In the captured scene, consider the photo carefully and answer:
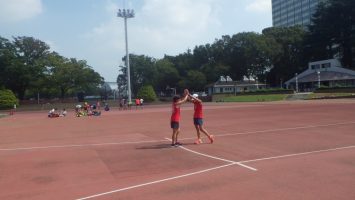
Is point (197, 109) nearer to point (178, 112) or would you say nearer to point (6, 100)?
point (178, 112)

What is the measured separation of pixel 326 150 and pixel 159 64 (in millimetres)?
100222

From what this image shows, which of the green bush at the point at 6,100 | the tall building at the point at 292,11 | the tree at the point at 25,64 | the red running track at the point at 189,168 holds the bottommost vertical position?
the red running track at the point at 189,168

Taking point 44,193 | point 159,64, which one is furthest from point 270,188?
point 159,64

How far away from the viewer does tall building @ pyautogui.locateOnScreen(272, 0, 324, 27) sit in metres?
157

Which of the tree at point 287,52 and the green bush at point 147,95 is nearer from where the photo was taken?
the green bush at point 147,95

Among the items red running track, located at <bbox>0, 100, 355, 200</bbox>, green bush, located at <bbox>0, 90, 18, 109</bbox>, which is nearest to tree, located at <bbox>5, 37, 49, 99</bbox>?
green bush, located at <bbox>0, 90, 18, 109</bbox>

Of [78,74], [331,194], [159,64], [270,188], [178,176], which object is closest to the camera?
[331,194]

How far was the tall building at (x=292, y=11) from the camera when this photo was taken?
516 ft

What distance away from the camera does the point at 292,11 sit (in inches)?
6614

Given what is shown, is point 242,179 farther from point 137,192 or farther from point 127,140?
point 127,140

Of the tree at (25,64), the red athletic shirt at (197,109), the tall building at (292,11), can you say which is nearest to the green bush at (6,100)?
the tree at (25,64)

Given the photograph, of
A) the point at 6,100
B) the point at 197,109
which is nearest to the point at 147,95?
the point at 6,100

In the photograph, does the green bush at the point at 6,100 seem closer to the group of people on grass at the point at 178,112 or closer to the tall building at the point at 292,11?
the group of people on grass at the point at 178,112

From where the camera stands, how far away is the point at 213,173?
30.5 ft
